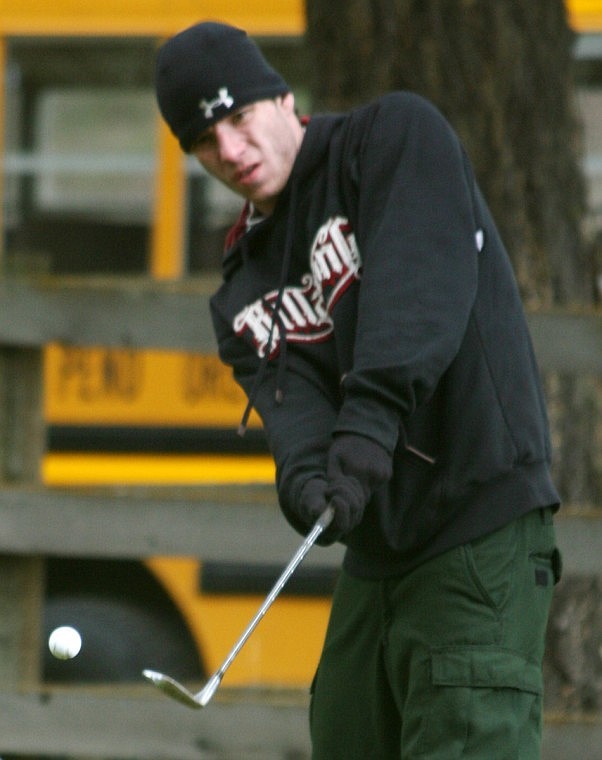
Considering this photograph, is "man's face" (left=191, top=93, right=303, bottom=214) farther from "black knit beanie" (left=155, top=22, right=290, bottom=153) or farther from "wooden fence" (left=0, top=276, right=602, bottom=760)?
"wooden fence" (left=0, top=276, right=602, bottom=760)

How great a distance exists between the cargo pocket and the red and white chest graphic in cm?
58

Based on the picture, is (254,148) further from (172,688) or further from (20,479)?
(20,479)

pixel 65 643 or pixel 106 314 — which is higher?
pixel 65 643

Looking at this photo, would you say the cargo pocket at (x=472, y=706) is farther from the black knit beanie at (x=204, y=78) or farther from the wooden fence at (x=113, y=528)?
the wooden fence at (x=113, y=528)

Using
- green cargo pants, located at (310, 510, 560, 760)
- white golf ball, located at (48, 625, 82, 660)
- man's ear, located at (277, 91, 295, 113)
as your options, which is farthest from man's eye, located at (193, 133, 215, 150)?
white golf ball, located at (48, 625, 82, 660)

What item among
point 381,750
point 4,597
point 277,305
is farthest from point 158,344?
point 381,750

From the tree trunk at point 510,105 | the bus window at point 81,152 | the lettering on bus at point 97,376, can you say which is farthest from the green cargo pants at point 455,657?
the bus window at point 81,152

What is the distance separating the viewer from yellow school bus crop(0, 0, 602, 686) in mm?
4855

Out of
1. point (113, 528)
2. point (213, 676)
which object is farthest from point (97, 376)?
point (213, 676)

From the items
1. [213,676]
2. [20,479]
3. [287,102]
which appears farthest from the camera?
[20,479]

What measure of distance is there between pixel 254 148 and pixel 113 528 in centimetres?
153

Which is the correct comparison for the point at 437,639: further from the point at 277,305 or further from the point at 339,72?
the point at 339,72

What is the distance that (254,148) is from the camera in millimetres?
2451

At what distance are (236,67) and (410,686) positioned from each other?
1027mm
